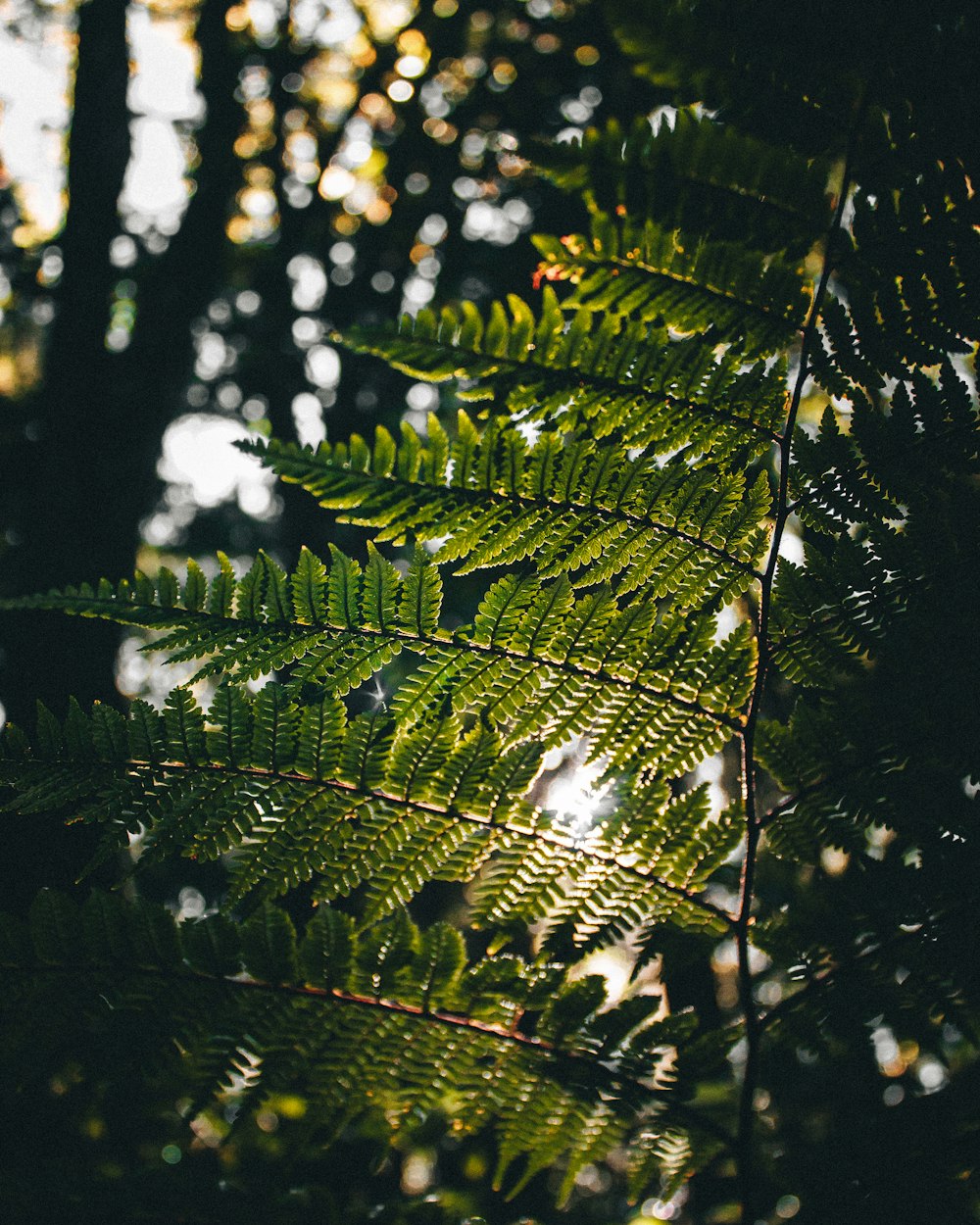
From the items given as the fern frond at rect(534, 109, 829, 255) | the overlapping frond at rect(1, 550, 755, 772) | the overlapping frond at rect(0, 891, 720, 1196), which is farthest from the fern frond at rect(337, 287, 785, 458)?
the overlapping frond at rect(0, 891, 720, 1196)

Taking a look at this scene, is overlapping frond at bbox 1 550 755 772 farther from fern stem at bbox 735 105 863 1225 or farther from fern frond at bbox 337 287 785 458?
fern frond at bbox 337 287 785 458

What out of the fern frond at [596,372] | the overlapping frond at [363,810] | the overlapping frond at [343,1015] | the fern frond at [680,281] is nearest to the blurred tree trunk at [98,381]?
the overlapping frond at [363,810]

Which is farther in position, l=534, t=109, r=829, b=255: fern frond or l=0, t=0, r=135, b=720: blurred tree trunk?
l=0, t=0, r=135, b=720: blurred tree trunk

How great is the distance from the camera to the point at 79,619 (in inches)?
86.4

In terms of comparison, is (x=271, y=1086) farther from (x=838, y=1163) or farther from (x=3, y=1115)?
(x=3, y=1115)

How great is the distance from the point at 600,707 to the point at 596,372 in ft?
1.42

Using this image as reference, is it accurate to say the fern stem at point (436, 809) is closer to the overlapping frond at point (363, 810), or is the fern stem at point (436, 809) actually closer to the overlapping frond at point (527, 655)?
the overlapping frond at point (363, 810)

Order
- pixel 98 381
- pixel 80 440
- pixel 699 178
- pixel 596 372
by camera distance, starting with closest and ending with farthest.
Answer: pixel 699 178 → pixel 596 372 → pixel 80 440 → pixel 98 381

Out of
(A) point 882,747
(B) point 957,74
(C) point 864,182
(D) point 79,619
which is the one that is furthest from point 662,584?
(D) point 79,619

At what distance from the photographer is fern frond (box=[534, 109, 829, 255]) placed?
2.36 ft

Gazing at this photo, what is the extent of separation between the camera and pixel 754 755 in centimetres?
94

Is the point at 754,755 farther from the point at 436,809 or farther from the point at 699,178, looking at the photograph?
the point at 699,178

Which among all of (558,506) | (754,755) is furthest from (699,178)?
(754,755)

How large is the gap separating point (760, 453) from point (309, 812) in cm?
78
